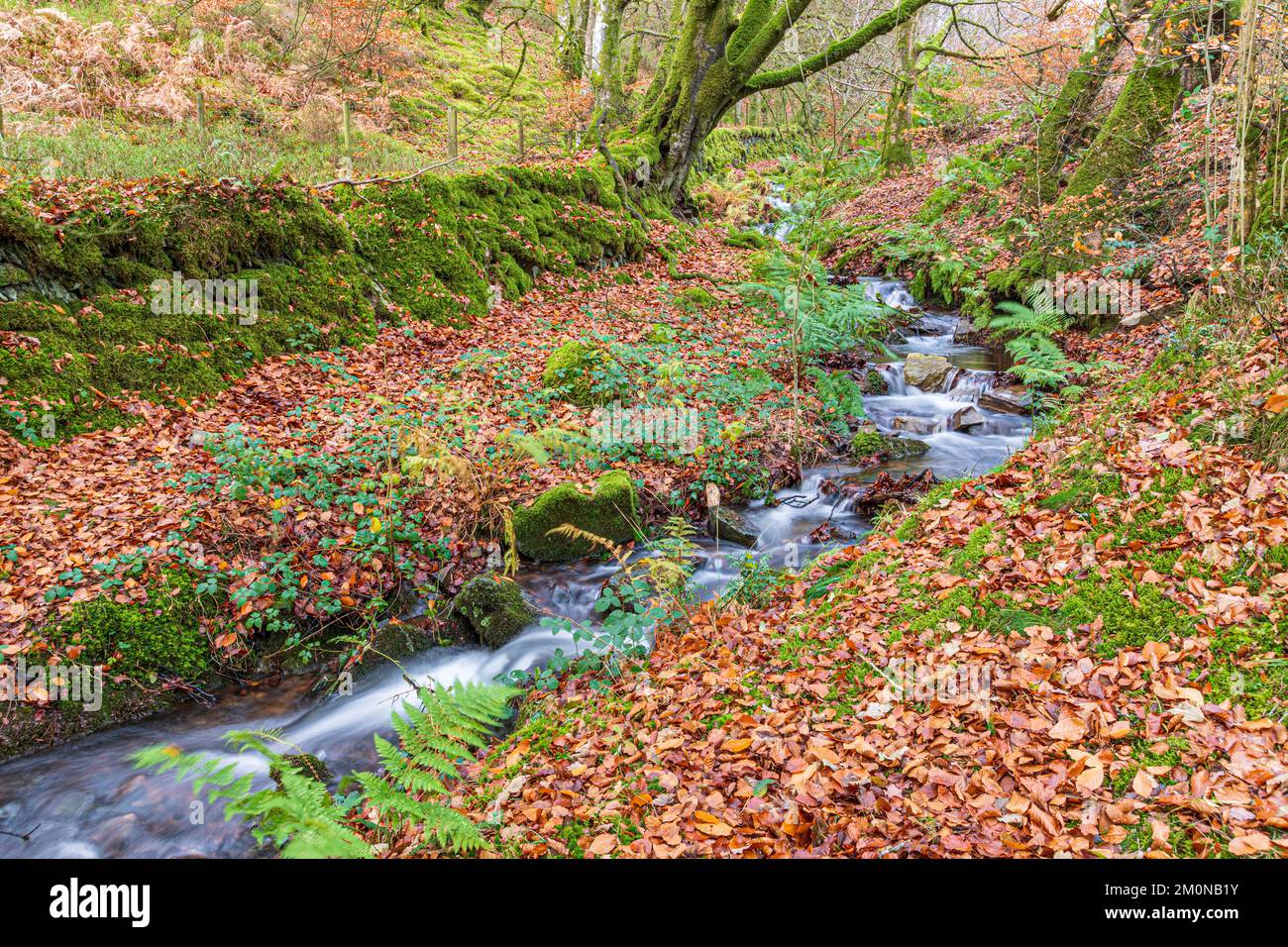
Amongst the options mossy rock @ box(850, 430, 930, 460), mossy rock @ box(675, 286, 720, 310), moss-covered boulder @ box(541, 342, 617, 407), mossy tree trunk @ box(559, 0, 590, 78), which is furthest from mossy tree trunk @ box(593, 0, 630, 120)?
mossy rock @ box(850, 430, 930, 460)

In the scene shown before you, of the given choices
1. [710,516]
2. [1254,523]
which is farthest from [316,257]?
[1254,523]

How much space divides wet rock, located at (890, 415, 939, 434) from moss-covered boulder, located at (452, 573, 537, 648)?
5677 millimetres

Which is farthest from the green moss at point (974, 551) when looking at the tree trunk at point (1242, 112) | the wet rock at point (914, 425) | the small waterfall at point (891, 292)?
the small waterfall at point (891, 292)

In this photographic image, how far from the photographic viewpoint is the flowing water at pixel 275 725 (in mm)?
3611

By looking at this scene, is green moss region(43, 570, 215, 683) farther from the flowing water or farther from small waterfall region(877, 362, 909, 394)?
small waterfall region(877, 362, 909, 394)

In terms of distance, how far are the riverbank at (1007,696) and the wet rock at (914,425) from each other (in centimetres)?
404

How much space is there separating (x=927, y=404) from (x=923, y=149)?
17.7 metres

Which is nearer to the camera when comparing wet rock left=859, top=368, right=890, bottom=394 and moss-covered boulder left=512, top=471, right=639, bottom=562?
moss-covered boulder left=512, top=471, right=639, bottom=562

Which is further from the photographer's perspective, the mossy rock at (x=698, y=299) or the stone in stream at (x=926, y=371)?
the mossy rock at (x=698, y=299)

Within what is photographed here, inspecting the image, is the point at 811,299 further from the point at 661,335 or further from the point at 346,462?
the point at 346,462

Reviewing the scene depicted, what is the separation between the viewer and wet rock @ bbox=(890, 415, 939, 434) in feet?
28.0

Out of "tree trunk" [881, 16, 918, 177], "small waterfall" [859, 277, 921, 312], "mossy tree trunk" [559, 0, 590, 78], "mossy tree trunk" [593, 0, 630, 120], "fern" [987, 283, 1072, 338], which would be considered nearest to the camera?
"fern" [987, 283, 1072, 338]

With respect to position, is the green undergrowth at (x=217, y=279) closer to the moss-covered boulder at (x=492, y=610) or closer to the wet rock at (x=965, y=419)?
the moss-covered boulder at (x=492, y=610)

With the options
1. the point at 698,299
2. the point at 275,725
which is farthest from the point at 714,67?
the point at 275,725
